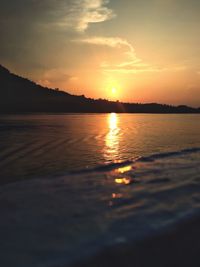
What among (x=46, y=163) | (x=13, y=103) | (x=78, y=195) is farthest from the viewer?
(x=13, y=103)

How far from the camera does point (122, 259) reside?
3.37 meters

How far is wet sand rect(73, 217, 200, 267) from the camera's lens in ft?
10.7

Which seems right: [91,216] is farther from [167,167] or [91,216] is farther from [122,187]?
[167,167]

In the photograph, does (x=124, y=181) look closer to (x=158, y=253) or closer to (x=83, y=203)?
(x=83, y=203)

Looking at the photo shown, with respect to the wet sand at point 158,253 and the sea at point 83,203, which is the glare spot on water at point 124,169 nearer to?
the sea at point 83,203

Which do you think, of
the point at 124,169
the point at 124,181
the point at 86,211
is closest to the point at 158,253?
the point at 86,211

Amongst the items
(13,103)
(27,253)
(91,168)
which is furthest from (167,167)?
(13,103)

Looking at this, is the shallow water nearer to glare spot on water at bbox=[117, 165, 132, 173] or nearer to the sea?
the sea

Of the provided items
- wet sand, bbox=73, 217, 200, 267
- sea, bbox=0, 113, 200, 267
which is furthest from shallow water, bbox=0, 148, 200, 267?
wet sand, bbox=73, 217, 200, 267

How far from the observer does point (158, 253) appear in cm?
350

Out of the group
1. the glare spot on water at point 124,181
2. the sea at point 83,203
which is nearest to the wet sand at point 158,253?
the sea at point 83,203

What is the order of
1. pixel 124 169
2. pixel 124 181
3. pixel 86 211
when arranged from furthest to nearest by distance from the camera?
1. pixel 124 169
2. pixel 124 181
3. pixel 86 211

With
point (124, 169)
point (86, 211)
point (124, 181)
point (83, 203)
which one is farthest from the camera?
point (124, 169)

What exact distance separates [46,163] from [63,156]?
4.90ft
